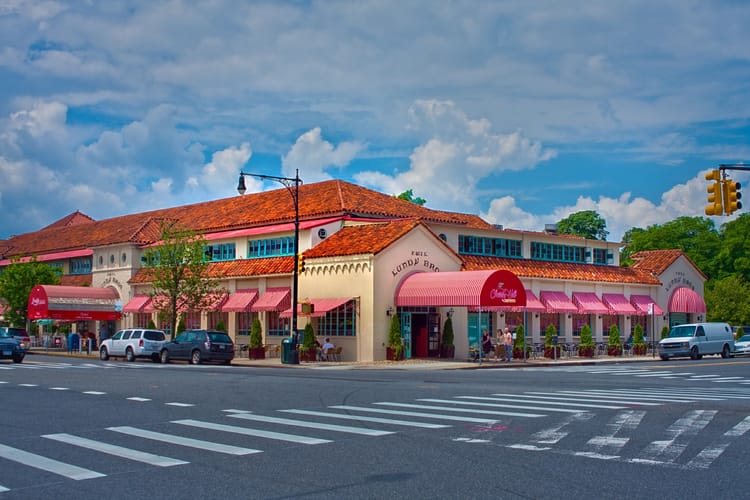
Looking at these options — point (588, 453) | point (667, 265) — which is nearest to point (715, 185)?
point (588, 453)

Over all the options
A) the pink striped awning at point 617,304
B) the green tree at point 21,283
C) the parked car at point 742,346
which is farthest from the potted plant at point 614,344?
the green tree at point 21,283

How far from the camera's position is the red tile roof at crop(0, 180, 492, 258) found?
4741 cm

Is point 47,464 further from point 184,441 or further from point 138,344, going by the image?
point 138,344

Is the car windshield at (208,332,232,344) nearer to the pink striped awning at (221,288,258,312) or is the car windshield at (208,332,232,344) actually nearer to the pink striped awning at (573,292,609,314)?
the pink striped awning at (221,288,258,312)

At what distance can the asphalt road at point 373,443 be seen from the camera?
8625 mm

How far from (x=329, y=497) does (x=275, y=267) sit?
36643 mm

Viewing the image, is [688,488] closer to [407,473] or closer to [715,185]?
[407,473]

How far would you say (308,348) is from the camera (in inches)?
1549

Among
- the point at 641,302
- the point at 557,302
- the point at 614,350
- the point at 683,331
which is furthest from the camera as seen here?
the point at 641,302

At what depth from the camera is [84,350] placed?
5697 centimetres

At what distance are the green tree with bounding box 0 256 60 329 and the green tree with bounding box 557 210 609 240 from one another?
65042 mm

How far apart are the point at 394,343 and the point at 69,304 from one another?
2634 cm

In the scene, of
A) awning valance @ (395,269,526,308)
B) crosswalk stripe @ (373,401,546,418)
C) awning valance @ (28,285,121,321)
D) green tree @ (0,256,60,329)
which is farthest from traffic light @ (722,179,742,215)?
green tree @ (0,256,60,329)

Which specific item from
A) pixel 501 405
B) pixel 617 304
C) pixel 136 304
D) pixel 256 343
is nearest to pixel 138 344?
pixel 256 343
